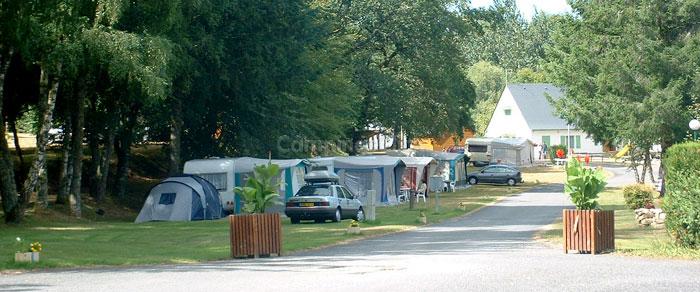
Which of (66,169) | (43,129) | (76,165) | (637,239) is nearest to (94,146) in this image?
(66,169)

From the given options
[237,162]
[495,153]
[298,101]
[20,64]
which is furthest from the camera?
[495,153]

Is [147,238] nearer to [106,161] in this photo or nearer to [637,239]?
[106,161]

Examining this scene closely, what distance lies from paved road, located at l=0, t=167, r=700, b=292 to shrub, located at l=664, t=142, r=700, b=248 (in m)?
1.44

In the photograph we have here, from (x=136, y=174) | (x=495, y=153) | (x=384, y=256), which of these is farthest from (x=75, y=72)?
(x=495, y=153)

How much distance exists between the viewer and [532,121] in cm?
9569

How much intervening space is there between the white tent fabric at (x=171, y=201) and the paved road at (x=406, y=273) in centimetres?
1334

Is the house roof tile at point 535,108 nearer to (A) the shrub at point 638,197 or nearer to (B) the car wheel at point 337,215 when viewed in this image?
(A) the shrub at point 638,197

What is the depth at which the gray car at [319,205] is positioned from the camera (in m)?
32.7

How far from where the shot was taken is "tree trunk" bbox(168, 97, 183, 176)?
129 feet

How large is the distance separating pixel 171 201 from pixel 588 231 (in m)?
19.2

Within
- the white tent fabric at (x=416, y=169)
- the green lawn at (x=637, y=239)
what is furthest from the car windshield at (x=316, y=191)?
the white tent fabric at (x=416, y=169)

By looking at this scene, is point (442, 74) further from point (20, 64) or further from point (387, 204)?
point (20, 64)

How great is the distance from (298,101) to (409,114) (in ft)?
51.8

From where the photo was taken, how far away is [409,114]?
196 ft
